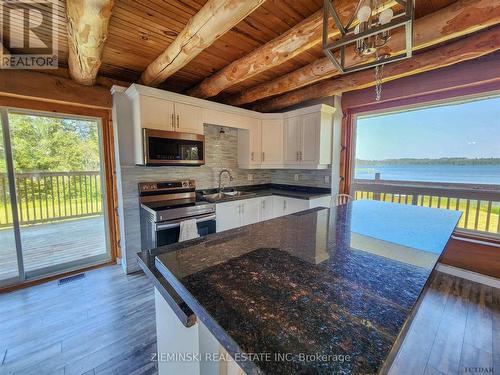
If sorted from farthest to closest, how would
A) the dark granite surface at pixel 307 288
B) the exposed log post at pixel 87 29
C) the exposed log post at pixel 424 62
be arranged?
the exposed log post at pixel 424 62 < the exposed log post at pixel 87 29 < the dark granite surface at pixel 307 288

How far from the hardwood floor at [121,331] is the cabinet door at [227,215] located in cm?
111

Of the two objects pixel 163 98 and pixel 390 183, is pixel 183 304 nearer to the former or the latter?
pixel 163 98

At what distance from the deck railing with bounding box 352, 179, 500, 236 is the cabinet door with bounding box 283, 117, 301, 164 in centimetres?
117

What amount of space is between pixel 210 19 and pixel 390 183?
315cm

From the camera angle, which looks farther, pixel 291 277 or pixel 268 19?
pixel 268 19

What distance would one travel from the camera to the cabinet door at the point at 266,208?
3514mm

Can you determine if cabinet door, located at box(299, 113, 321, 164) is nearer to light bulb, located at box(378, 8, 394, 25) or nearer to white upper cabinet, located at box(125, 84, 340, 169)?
white upper cabinet, located at box(125, 84, 340, 169)

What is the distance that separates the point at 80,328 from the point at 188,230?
123 cm

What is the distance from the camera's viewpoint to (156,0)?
152 centimetres

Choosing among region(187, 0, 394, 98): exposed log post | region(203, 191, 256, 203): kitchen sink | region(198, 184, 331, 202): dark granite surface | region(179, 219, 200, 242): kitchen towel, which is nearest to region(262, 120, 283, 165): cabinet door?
region(198, 184, 331, 202): dark granite surface

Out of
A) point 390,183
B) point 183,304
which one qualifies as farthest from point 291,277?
point 390,183

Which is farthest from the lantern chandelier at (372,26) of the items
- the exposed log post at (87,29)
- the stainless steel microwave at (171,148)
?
the stainless steel microwave at (171,148)

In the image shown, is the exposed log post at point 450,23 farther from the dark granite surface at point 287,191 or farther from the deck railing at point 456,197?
the deck railing at point 456,197

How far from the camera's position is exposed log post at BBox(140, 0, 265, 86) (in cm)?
134
